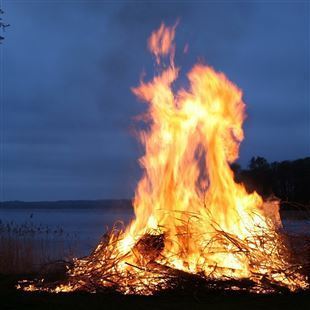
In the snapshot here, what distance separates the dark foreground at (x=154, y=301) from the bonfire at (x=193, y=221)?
12.2 inches

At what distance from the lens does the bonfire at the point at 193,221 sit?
26.3 feet

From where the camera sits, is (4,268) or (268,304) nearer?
(268,304)

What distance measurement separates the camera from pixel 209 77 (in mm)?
9656

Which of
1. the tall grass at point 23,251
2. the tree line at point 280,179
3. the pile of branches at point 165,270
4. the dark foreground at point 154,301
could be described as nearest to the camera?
the dark foreground at point 154,301

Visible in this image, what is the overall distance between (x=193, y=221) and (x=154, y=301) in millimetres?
1970

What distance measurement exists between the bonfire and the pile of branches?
0.02m

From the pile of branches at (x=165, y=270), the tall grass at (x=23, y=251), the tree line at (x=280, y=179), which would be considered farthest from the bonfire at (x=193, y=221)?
the tree line at (x=280, y=179)

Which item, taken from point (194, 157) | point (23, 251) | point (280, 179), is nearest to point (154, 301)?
point (194, 157)

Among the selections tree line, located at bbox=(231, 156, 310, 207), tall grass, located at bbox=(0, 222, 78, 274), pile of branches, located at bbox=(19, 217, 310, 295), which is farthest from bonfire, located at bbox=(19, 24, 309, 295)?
Answer: tree line, located at bbox=(231, 156, 310, 207)

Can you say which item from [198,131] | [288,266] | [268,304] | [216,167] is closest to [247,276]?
[288,266]

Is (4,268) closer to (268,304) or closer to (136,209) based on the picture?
(136,209)

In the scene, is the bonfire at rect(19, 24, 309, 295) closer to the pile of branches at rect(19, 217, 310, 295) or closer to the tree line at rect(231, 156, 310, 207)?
the pile of branches at rect(19, 217, 310, 295)

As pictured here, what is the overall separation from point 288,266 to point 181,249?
5.29 ft

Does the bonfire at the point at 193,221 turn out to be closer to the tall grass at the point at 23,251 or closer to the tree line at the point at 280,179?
the tall grass at the point at 23,251
